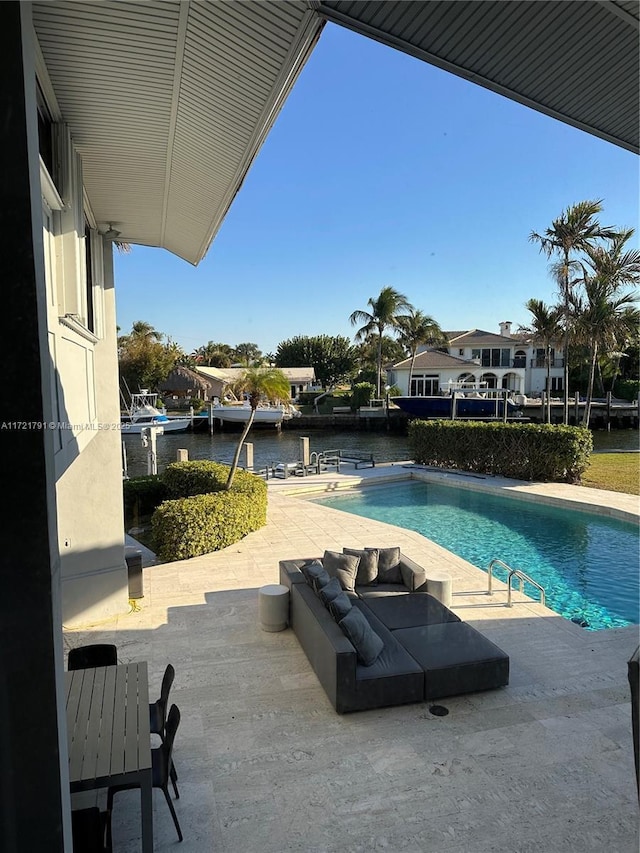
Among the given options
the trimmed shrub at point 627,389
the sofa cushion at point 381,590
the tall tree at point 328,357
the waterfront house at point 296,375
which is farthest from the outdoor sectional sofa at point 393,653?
the tall tree at point 328,357

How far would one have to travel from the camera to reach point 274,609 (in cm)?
634

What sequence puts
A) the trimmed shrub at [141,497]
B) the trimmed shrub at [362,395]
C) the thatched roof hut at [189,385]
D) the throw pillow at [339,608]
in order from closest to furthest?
1. the throw pillow at [339,608]
2. the trimmed shrub at [141,497]
3. the trimmed shrub at [362,395]
4. the thatched roof hut at [189,385]

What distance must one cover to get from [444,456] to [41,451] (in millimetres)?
18023

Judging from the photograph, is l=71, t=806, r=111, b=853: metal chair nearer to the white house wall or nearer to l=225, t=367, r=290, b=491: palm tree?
the white house wall

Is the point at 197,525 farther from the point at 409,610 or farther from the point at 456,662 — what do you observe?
the point at 456,662

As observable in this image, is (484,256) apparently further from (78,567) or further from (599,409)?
(599,409)

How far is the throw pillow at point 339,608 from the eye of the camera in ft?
17.0

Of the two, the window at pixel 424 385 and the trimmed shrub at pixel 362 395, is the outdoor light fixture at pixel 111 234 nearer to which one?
the window at pixel 424 385

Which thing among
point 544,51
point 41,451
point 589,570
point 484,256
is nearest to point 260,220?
point 484,256

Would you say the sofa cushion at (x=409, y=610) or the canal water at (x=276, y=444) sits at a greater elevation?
the sofa cushion at (x=409, y=610)

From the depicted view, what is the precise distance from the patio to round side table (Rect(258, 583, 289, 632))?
0.14m

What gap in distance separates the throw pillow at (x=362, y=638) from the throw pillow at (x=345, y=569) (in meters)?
1.71

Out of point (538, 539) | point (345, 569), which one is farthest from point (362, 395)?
point (345, 569)

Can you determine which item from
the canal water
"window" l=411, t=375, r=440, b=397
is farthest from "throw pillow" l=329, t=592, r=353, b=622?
"window" l=411, t=375, r=440, b=397
